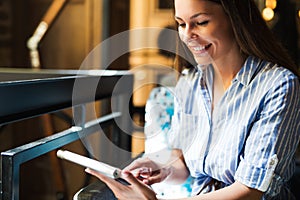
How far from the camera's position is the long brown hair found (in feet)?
2.94

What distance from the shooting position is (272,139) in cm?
84

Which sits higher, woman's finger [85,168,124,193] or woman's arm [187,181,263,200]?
woman's finger [85,168,124,193]

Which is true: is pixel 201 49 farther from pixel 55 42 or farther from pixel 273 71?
pixel 55 42

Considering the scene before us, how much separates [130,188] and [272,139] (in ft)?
0.91

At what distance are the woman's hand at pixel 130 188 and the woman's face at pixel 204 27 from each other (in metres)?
0.31

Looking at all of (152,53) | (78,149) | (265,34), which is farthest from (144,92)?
(265,34)

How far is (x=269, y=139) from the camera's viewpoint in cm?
84

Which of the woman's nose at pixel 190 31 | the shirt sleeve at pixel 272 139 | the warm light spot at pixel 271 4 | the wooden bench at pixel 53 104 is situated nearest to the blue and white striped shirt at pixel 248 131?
the shirt sleeve at pixel 272 139

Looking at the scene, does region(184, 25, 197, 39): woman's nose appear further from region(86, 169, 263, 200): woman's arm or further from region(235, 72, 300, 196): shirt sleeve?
region(86, 169, 263, 200): woman's arm

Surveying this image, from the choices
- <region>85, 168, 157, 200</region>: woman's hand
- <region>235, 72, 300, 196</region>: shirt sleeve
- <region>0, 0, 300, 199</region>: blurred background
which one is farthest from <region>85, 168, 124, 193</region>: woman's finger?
<region>0, 0, 300, 199</region>: blurred background

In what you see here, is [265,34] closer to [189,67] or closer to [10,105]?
[189,67]

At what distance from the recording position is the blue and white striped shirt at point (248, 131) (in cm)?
84

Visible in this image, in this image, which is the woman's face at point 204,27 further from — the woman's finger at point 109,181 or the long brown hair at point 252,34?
the woman's finger at point 109,181

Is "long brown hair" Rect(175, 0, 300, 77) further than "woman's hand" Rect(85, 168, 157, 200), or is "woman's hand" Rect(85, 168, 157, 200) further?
"long brown hair" Rect(175, 0, 300, 77)
